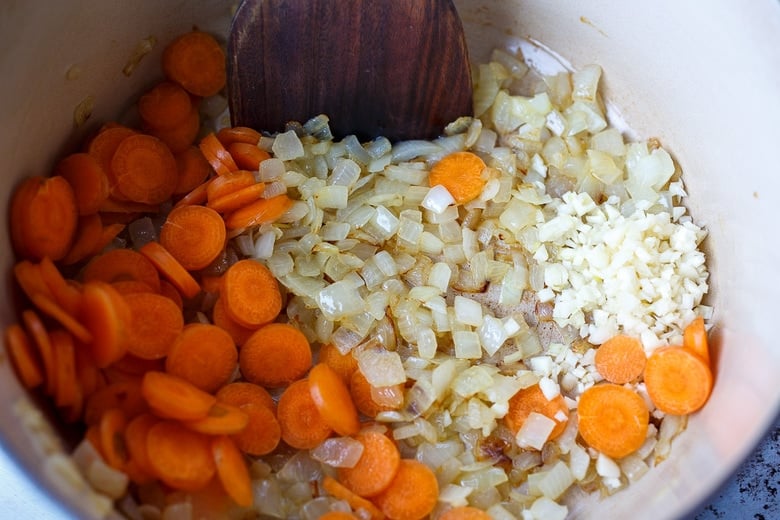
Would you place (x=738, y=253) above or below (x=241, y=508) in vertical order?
above

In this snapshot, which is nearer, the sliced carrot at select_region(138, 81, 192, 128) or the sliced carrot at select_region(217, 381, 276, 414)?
the sliced carrot at select_region(217, 381, 276, 414)

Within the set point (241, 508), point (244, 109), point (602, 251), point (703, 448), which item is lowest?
point (241, 508)

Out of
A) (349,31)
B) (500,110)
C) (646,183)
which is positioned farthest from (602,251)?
(349,31)

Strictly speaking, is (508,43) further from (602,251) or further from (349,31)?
(602,251)

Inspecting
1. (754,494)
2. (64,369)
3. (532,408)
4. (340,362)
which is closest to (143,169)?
(64,369)

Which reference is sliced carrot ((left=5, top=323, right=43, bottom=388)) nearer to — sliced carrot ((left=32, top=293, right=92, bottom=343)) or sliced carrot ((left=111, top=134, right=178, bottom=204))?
sliced carrot ((left=32, top=293, right=92, bottom=343))

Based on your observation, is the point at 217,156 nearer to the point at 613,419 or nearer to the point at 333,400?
the point at 333,400

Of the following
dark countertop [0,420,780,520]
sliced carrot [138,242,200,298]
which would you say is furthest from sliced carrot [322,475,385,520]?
dark countertop [0,420,780,520]

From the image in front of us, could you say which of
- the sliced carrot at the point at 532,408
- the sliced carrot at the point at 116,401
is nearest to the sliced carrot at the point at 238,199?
the sliced carrot at the point at 116,401
